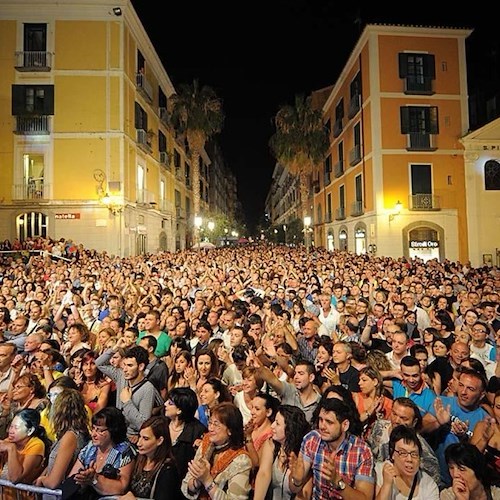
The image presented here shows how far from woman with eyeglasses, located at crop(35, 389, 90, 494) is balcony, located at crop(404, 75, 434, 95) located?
1054 inches

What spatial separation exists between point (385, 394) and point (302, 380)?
2.75 ft

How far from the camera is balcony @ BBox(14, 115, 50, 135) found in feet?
78.4

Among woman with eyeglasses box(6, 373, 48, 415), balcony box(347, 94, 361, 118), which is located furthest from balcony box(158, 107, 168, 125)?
woman with eyeglasses box(6, 373, 48, 415)

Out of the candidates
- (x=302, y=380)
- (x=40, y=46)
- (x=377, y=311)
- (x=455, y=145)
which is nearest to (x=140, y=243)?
(x=40, y=46)

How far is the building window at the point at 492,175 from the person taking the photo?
84.9 ft

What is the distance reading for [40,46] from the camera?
24.2 meters

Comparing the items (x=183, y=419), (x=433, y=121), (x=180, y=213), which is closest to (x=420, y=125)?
(x=433, y=121)

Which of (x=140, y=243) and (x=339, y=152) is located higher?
(x=339, y=152)

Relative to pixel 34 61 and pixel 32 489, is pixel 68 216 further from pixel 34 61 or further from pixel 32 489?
pixel 32 489

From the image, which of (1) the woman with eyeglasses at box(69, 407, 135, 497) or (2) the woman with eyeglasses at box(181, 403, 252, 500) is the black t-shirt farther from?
(1) the woman with eyeglasses at box(69, 407, 135, 497)

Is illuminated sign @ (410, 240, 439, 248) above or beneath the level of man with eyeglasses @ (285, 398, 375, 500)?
above

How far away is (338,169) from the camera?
1344 inches

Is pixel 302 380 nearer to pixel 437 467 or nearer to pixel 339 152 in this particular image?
pixel 437 467

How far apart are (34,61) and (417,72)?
2185 centimetres
